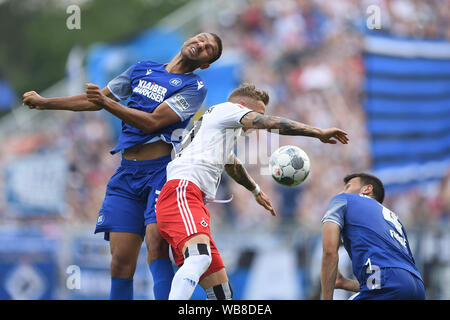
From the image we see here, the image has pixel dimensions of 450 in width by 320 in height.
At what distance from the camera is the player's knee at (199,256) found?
4.86m

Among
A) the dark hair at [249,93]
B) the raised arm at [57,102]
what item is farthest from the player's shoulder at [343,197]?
the raised arm at [57,102]

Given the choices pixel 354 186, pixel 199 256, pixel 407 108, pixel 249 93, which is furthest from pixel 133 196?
pixel 407 108

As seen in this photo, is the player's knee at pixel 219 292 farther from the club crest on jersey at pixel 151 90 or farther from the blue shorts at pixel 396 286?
the club crest on jersey at pixel 151 90

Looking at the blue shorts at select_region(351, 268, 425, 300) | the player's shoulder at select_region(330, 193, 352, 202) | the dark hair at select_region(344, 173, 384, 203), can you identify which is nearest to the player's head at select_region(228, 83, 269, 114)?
the player's shoulder at select_region(330, 193, 352, 202)

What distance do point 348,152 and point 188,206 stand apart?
9.97 metres

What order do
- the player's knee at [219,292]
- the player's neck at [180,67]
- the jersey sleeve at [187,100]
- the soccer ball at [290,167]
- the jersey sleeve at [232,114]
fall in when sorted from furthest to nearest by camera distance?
the player's neck at [180,67], the jersey sleeve at [187,100], the soccer ball at [290,167], the player's knee at [219,292], the jersey sleeve at [232,114]

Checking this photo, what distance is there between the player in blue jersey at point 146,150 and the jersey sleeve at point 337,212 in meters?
1.39

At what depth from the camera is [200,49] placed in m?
5.79

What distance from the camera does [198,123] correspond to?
550cm

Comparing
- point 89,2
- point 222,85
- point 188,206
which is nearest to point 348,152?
point 222,85

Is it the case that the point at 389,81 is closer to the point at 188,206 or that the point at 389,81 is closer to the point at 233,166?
the point at 233,166

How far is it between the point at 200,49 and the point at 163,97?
1.77 ft

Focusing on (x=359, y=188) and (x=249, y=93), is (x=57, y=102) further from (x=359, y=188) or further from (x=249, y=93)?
(x=359, y=188)

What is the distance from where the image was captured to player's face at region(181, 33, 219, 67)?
5.79m
